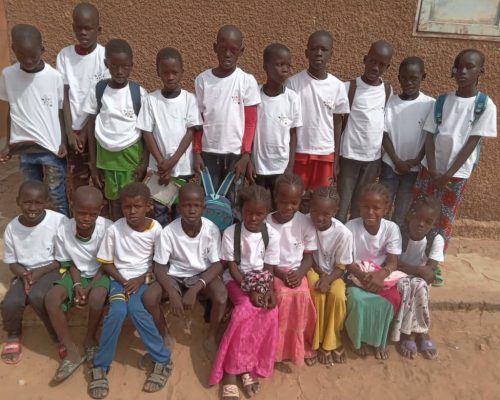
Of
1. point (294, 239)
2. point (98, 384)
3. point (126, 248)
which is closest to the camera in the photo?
point (98, 384)

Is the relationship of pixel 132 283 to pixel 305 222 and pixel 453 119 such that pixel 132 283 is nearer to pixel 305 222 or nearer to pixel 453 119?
pixel 305 222

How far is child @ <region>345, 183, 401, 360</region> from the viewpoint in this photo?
3.00m

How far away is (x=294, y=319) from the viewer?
2934mm

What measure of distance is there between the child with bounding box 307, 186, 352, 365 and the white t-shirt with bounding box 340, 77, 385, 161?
1.86 ft

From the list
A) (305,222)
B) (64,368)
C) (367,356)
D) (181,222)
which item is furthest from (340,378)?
(64,368)

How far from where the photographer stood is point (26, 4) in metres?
3.99

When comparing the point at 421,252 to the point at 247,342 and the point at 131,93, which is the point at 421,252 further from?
the point at 131,93

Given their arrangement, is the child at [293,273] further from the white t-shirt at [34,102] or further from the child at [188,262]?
the white t-shirt at [34,102]

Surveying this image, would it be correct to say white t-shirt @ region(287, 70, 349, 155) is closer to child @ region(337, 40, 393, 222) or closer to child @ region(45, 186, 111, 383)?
child @ region(337, 40, 393, 222)

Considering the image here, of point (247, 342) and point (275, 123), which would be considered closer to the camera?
point (247, 342)

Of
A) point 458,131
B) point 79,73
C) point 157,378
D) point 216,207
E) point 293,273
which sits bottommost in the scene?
point 157,378

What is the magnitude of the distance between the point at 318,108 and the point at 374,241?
104cm

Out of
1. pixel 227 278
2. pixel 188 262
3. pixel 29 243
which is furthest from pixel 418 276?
pixel 29 243

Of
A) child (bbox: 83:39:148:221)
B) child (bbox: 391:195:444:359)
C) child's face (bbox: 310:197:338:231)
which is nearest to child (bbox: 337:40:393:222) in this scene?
child (bbox: 391:195:444:359)
